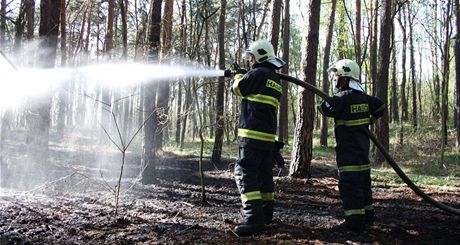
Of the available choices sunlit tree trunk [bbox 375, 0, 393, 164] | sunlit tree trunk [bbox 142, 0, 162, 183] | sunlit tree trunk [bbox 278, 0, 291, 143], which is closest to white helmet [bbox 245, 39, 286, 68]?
sunlit tree trunk [bbox 142, 0, 162, 183]

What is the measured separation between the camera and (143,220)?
4973 millimetres

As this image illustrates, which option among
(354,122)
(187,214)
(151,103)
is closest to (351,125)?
(354,122)

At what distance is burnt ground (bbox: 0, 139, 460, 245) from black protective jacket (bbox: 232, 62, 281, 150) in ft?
3.51

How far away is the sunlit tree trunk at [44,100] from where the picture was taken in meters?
8.55

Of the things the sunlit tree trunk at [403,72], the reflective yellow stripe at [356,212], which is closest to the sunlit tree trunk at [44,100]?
the reflective yellow stripe at [356,212]

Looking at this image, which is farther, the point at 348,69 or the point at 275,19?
the point at 275,19

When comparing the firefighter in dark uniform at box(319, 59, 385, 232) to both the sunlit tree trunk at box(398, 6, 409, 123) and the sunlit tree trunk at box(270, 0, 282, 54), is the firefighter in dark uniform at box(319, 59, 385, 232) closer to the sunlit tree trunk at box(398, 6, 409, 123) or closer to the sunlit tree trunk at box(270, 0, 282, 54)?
the sunlit tree trunk at box(270, 0, 282, 54)

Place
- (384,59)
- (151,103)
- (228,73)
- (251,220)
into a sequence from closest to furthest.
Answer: (251,220), (228,73), (151,103), (384,59)

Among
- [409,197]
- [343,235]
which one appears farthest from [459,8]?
[343,235]

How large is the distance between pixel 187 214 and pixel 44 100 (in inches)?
204

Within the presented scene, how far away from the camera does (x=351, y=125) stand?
4.63m

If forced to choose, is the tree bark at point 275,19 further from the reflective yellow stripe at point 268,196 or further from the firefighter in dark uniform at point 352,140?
the reflective yellow stripe at point 268,196

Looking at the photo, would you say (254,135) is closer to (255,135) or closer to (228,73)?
(255,135)

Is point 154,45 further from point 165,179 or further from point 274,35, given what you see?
point 274,35
